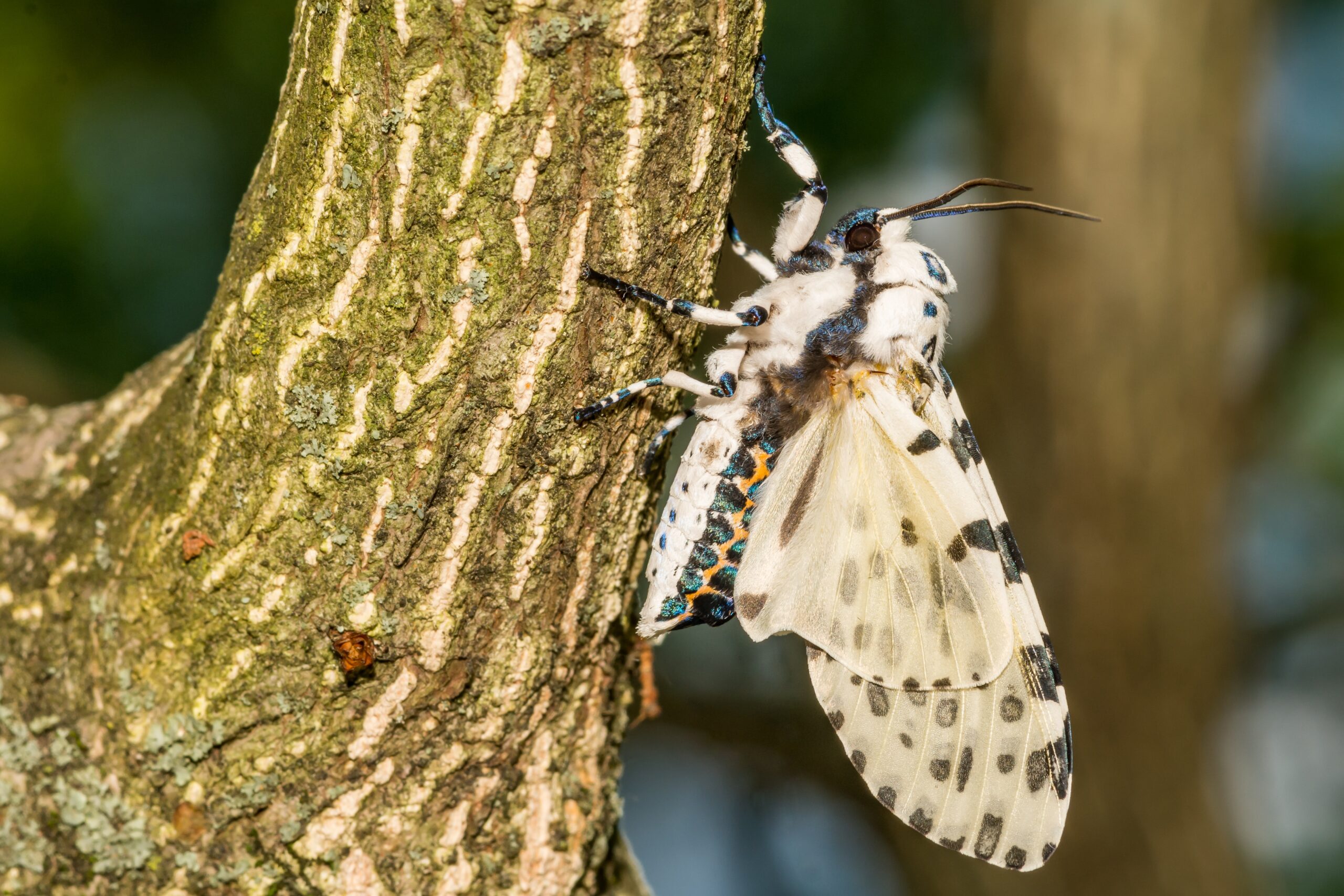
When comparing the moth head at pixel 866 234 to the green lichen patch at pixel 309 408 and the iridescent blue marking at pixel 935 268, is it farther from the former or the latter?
the green lichen patch at pixel 309 408

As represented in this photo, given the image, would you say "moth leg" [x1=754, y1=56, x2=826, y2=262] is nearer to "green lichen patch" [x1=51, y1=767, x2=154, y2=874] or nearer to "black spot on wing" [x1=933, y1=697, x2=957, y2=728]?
"black spot on wing" [x1=933, y1=697, x2=957, y2=728]

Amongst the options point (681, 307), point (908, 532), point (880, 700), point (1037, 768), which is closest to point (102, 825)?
point (681, 307)

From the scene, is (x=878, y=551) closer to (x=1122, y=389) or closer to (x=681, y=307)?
(x=681, y=307)

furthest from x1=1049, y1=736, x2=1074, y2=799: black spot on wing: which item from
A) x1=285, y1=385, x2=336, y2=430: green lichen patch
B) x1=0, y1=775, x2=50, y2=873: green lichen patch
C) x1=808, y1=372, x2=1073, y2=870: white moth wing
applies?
x1=0, y1=775, x2=50, y2=873: green lichen patch

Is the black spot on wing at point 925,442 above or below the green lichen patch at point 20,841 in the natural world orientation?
above

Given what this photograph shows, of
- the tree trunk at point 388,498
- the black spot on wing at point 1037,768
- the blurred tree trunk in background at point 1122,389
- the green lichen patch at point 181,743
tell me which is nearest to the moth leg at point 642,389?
the tree trunk at point 388,498
